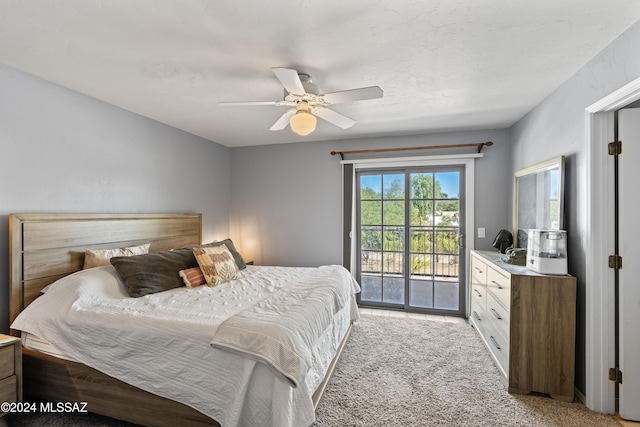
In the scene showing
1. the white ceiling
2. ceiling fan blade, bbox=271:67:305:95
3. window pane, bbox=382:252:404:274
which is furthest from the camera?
window pane, bbox=382:252:404:274

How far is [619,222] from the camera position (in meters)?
2.01

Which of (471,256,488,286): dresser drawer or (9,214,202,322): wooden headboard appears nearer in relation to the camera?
(9,214,202,322): wooden headboard

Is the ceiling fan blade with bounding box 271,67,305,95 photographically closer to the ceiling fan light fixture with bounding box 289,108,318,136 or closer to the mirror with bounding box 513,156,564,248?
the ceiling fan light fixture with bounding box 289,108,318,136

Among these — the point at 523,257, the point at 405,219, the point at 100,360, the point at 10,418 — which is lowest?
the point at 10,418

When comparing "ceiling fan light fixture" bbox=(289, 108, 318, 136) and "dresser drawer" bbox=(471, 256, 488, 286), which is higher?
"ceiling fan light fixture" bbox=(289, 108, 318, 136)

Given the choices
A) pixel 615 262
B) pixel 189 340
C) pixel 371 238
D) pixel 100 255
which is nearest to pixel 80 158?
pixel 100 255

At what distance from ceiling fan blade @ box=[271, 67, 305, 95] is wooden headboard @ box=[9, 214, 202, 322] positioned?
211 centimetres

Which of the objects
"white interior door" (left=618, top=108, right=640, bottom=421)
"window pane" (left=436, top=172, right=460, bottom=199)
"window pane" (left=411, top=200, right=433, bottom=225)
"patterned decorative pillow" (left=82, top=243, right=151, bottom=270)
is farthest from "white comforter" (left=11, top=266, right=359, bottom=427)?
"window pane" (left=436, top=172, right=460, bottom=199)

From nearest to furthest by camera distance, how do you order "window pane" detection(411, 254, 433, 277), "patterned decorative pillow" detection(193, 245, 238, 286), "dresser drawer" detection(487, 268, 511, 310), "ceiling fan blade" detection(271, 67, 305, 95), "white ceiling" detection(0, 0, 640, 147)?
"white ceiling" detection(0, 0, 640, 147)
"ceiling fan blade" detection(271, 67, 305, 95)
"dresser drawer" detection(487, 268, 511, 310)
"patterned decorative pillow" detection(193, 245, 238, 286)
"window pane" detection(411, 254, 433, 277)

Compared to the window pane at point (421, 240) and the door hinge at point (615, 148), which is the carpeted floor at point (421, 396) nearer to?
the window pane at point (421, 240)

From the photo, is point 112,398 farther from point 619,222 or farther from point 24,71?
point 619,222

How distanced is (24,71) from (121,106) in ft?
2.51

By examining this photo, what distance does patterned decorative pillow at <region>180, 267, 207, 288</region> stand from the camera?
270 cm

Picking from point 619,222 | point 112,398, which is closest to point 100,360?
point 112,398
